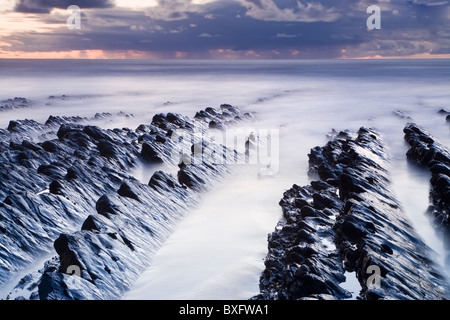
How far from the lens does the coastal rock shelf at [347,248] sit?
782 centimetres

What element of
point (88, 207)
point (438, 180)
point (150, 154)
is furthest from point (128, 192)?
point (438, 180)

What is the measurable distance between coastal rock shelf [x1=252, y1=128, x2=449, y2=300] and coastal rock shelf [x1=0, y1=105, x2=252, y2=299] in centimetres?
359

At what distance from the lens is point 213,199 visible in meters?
15.9

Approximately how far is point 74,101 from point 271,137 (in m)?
46.2

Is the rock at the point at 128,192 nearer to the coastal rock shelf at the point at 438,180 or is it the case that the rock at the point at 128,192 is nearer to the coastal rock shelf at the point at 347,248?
the coastal rock shelf at the point at 347,248

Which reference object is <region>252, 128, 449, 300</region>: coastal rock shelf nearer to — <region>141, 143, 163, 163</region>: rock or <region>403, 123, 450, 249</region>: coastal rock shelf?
<region>403, 123, 450, 249</region>: coastal rock shelf

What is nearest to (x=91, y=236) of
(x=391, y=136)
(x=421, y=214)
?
(x=421, y=214)

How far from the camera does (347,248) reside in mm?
9062

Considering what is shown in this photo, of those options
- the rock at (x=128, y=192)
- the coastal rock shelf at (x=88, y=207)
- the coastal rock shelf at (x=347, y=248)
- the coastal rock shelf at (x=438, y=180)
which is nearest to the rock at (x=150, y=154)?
the coastal rock shelf at (x=88, y=207)

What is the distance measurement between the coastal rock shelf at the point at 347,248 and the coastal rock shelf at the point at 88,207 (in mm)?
3591

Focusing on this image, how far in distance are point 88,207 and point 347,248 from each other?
8.11 metres

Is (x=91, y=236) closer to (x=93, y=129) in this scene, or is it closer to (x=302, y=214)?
(x=302, y=214)

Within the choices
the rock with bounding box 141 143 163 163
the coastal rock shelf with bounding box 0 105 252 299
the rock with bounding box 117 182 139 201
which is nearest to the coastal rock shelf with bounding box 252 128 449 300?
the coastal rock shelf with bounding box 0 105 252 299

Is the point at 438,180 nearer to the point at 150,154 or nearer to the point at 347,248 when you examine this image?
the point at 347,248
